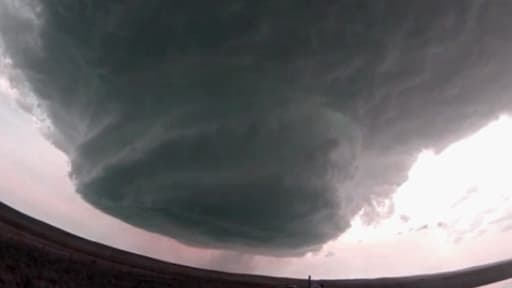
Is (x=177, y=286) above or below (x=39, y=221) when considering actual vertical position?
below

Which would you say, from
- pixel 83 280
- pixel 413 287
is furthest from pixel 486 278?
pixel 83 280

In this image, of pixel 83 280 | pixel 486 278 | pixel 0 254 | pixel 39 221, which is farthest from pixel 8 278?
pixel 486 278

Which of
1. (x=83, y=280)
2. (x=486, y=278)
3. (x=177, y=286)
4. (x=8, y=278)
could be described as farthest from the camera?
(x=486, y=278)

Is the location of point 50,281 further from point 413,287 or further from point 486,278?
point 486,278

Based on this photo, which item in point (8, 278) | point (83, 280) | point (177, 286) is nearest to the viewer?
point (8, 278)

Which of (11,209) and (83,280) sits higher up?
(11,209)

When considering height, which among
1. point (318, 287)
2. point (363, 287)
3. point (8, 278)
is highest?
point (363, 287)

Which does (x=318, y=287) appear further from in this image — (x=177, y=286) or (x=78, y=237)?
(x=78, y=237)

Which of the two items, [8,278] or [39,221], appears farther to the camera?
[39,221]

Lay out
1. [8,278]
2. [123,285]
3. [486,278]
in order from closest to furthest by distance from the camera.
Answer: [8,278], [123,285], [486,278]
